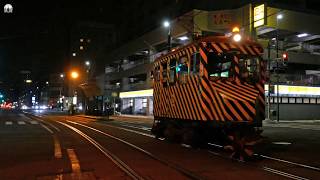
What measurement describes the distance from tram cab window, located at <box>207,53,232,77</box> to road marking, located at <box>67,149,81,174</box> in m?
5.52

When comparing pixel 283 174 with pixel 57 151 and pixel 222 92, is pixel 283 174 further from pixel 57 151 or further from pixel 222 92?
pixel 57 151

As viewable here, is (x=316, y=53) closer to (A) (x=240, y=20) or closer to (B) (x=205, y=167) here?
(A) (x=240, y=20)

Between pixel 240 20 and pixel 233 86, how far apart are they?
3694 centimetres

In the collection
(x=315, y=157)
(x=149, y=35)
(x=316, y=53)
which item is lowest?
(x=315, y=157)

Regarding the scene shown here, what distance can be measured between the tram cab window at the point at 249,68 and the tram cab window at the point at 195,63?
59.9 inches

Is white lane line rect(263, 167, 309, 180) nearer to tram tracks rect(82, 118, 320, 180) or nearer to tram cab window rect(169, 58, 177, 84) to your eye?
tram tracks rect(82, 118, 320, 180)

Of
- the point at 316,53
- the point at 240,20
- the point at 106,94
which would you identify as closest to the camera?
the point at 240,20

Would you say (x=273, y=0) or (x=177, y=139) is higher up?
(x=273, y=0)

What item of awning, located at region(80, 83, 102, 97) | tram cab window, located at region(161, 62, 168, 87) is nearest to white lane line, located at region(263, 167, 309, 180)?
tram cab window, located at region(161, 62, 168, 87)

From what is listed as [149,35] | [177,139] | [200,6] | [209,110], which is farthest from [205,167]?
[149,35]

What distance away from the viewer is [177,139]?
18875mm

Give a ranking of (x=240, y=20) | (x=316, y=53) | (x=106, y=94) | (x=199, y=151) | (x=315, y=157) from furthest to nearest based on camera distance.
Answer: (x=106, y=94) → (x=316, y=53) → (x=240, y=20) → (x=199, y=151) → (x=315, y=157)

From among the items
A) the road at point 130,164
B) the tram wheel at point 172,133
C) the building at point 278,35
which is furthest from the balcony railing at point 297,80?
the road at point 130,164

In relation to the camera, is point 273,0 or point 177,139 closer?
point 177,139
